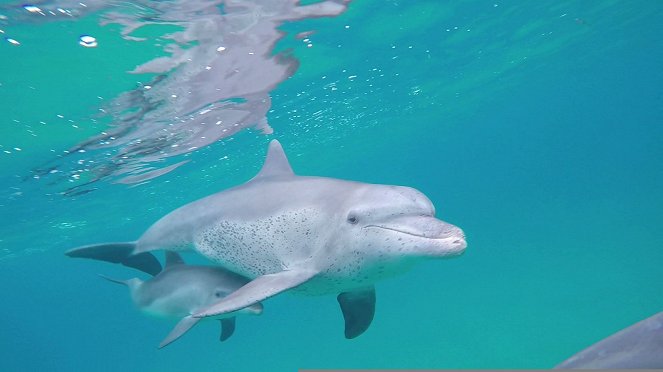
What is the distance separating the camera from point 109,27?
32.2ft

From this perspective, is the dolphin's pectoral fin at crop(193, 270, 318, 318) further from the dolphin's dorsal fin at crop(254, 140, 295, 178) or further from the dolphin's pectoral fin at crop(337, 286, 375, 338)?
the dolphin's dorsal fin at crop(254, 140, 295, 178)

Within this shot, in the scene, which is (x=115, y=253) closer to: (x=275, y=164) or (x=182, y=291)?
(x=182, y=291)

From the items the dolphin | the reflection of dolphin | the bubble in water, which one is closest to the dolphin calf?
the dolphin

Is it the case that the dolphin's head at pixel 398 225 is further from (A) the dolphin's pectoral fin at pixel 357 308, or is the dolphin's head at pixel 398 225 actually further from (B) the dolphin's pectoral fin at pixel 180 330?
(B) the dolphin's pectoral fin at pixel 180 330

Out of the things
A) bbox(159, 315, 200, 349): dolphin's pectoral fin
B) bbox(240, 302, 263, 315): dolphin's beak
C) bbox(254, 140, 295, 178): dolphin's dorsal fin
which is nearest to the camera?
bbox(240, 302, 263, 315): dolphin's beak

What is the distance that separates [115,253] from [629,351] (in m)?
7.32

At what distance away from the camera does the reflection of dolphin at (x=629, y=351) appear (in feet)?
12.4

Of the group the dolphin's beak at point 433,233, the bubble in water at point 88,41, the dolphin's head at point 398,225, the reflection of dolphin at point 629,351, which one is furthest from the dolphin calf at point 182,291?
the bubble in water at point 88,41

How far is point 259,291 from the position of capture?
4.97 metres

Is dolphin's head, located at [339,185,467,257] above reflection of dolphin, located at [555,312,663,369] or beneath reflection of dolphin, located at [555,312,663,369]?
above

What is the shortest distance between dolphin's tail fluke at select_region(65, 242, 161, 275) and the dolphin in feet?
2.80

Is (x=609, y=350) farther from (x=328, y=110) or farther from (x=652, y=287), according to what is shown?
(x=652, y=287)

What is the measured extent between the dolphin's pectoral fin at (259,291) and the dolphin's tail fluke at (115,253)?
3504 mm

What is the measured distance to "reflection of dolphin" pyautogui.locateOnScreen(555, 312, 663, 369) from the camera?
12.4ft
